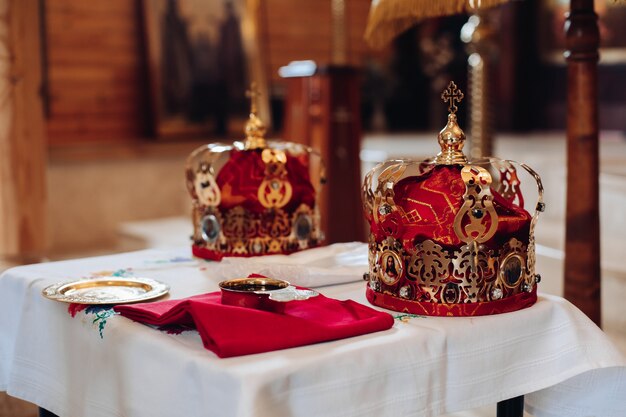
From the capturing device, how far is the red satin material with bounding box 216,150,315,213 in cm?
215

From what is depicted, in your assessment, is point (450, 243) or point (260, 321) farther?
point (450, 243)

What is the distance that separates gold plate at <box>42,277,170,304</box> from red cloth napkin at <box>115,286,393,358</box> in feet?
0.39

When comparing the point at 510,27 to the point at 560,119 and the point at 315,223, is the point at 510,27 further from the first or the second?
the point at 315,223

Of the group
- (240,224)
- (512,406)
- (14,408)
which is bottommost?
(14,408)

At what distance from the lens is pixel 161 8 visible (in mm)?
6641

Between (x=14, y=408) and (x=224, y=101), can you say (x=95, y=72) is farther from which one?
(x=14, y=408)

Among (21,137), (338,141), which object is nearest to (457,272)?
(21,137)

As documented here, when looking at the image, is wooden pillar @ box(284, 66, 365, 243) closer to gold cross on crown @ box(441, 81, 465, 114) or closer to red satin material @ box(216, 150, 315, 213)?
red satin material @ box(216, 150, 315, 213)

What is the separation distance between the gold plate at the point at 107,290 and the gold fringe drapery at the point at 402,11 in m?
1.08

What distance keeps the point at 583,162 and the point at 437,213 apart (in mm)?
1022

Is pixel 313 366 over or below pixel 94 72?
below

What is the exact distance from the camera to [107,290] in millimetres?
1813

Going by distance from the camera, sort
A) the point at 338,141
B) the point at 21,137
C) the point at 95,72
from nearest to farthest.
Result: the point at 21,137
the point at 338,141
the point at 95,72

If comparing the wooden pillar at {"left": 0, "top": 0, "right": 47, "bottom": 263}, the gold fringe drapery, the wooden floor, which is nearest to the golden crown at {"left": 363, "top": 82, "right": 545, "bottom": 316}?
the gold fringe drapery
